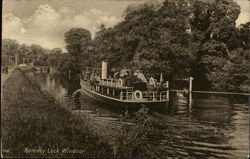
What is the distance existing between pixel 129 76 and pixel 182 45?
67 centimetres

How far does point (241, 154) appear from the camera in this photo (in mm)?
3662

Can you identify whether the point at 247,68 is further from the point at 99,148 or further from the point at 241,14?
the point at 99,148

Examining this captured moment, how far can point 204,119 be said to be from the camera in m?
Answer: 3.91

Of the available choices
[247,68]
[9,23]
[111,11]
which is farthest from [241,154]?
[9,23]

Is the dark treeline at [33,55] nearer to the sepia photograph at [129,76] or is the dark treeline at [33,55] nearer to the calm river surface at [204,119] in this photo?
the sepia photograph at [129,76]

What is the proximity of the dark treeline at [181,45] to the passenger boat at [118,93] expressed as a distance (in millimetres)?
166

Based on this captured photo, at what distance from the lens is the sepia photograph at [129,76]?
146 inches

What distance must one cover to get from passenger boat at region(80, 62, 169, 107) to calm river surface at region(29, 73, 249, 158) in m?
0.10

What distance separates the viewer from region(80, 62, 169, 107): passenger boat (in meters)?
3.93

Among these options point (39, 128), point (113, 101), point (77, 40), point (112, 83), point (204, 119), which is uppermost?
point (77, 40)

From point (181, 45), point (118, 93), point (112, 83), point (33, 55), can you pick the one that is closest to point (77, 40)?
point (33, 55)

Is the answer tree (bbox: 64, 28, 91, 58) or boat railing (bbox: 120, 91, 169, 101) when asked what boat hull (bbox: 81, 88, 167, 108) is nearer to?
A: boat railing (bbox: 120, 91, 169, 101)

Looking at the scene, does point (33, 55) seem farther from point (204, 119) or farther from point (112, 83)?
point (204, 119)

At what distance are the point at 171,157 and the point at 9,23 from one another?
6.89 ft
